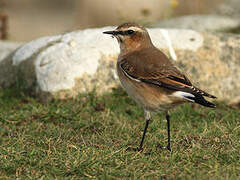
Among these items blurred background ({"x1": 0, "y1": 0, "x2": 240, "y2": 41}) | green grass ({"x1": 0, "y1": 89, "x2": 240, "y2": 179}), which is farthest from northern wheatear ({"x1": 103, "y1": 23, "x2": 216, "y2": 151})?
blurred background ({"x1": 0, "y1": 0, "x2": 240, "y2": 41})

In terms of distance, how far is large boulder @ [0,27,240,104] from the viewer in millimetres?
9680

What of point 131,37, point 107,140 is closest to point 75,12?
point 131,37

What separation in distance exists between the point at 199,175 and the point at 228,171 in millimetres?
442

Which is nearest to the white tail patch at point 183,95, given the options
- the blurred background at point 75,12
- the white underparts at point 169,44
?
the white underparts at point 169,44

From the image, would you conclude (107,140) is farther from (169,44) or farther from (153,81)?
(169,44)

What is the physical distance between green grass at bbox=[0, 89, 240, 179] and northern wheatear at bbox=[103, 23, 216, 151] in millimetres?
587

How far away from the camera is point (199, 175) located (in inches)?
219

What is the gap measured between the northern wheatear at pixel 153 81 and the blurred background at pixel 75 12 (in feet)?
33.3

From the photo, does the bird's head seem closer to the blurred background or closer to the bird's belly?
the bird's belly

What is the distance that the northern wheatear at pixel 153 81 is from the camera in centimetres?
640

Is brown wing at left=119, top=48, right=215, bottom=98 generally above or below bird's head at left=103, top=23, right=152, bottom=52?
below

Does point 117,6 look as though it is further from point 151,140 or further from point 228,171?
point 228,171

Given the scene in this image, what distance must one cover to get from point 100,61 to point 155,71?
3297 millimetres

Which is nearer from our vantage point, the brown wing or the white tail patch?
the white tail patch
